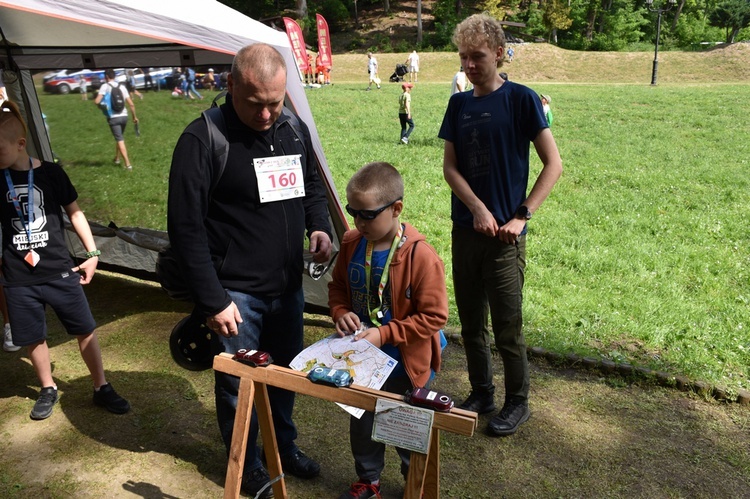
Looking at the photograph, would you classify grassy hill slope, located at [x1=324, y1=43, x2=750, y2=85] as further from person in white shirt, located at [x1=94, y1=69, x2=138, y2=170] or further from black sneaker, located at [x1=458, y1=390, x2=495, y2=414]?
black sneaker, located at [x1=458, y1=390, x2=495, y2=414]

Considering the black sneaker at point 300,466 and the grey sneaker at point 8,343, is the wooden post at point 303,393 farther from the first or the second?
the grey sneaker at point 8,343

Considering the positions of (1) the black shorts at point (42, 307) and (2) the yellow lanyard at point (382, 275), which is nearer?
(2) the yellow lanyard at point (382, 275)

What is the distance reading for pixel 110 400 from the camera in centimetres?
356

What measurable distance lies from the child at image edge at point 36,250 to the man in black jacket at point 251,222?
3.88 ft

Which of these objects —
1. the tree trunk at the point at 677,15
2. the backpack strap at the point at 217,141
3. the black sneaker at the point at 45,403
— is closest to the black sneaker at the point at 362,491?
the backpack strap at the point at 217,141

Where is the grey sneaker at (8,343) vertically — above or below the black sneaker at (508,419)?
above

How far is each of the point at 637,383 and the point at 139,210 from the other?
14.1 ft

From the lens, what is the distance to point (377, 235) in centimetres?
233

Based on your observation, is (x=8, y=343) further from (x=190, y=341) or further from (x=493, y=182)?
(x=493, y=182)

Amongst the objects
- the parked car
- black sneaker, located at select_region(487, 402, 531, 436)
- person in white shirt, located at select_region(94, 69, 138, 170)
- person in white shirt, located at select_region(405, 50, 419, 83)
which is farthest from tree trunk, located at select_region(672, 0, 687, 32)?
black sneaker, located at select_region(487, 402, 531, 436)

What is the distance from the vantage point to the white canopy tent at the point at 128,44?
3.00 metres

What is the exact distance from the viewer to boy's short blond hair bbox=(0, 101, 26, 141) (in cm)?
309

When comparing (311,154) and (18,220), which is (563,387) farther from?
(18,220)

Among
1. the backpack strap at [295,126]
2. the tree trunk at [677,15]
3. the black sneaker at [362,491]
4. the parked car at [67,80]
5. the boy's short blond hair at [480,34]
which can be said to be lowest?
the black sneaker at [362,491]
